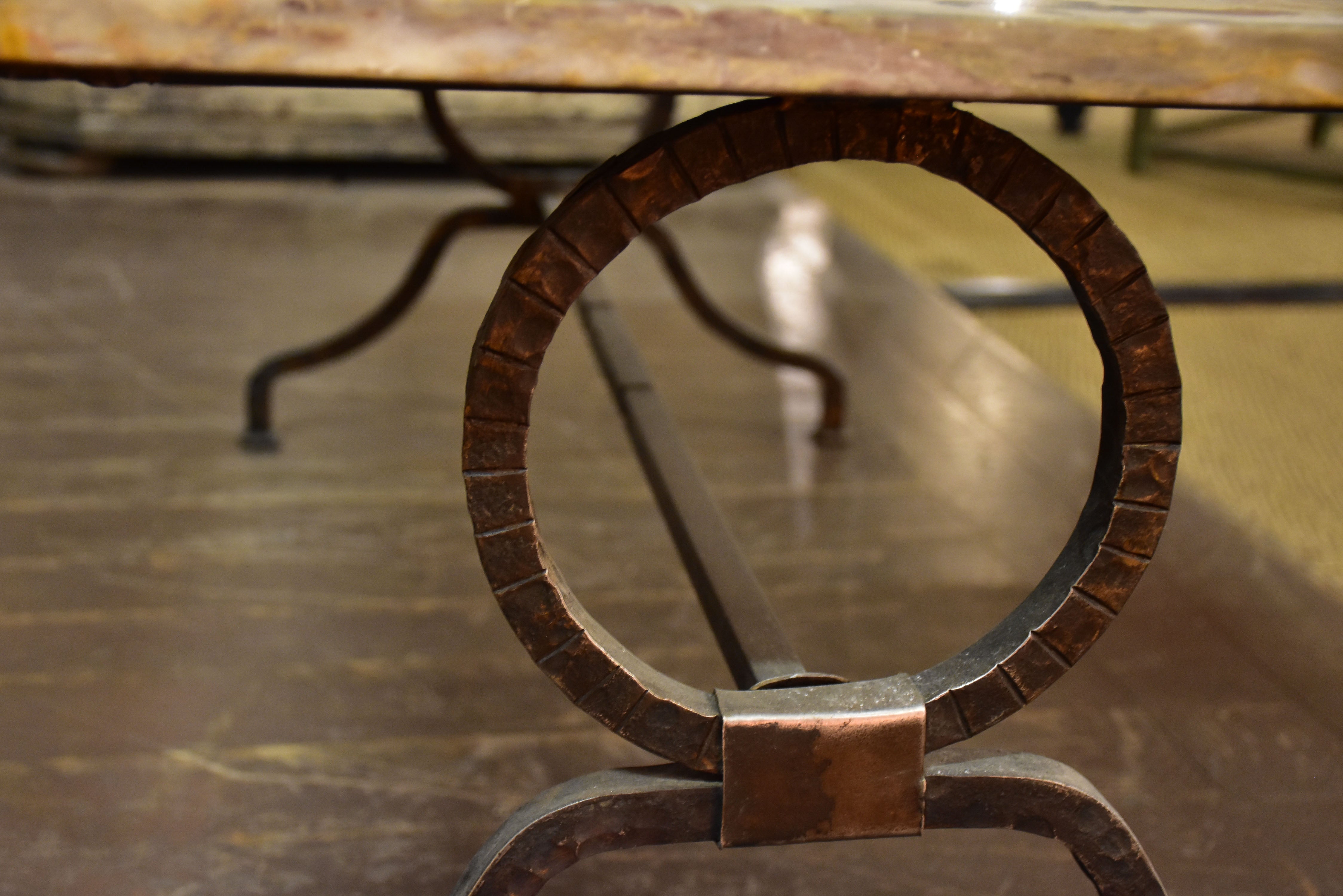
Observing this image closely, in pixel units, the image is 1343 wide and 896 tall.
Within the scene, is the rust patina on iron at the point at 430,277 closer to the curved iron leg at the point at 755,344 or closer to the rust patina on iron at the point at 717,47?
the curved iron leg at the point at 755,344

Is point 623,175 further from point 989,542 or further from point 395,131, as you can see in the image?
point 395,131

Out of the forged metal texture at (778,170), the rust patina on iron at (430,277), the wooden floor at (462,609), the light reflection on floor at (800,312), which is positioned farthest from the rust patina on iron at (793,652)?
the rust patina on iron at (430,277)

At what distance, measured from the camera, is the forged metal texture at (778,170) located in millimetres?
548

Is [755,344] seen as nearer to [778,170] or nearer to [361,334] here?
[361,334]

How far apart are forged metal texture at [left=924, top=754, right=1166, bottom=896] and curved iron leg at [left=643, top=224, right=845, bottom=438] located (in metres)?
0.98

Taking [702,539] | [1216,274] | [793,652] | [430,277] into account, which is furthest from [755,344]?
[1216,274]

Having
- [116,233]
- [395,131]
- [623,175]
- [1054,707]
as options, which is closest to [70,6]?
[623,175]

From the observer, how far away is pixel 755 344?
5.32ft

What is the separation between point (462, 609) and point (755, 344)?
611 millimetres

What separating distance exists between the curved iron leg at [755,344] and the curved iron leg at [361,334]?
0.22 m

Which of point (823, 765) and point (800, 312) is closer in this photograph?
point (823, 765)

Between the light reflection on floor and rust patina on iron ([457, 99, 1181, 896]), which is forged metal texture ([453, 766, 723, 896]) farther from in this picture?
the light reflection on floor

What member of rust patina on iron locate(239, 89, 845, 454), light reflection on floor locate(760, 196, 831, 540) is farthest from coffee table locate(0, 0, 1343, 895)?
rust patina on iron locate(239, 89, 845, 454)

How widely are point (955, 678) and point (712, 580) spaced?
0.21 metres
